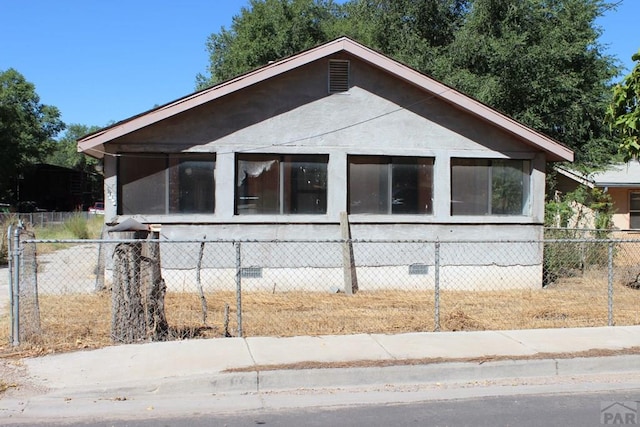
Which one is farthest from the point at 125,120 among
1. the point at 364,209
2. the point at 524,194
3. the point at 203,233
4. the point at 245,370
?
the point at 524,194

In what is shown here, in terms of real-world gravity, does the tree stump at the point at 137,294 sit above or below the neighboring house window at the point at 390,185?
below

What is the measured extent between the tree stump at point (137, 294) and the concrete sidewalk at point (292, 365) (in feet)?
0.88

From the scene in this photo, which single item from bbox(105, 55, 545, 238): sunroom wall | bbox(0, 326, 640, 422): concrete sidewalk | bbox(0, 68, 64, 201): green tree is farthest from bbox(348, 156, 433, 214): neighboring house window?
bbox(0, 68, 64, 201): green tree

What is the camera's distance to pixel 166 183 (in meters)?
11.5

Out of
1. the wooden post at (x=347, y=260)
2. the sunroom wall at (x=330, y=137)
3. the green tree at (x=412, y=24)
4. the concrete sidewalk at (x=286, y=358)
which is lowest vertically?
the concrete sidewalk at (x=286, y=358)

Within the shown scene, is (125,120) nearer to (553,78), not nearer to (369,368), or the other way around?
(369,368)

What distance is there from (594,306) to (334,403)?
6436mm

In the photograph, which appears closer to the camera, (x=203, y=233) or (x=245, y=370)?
(x=245, y=370)

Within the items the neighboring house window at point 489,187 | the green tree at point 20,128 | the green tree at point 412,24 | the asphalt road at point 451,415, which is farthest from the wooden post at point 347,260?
the green tree at point 20,128

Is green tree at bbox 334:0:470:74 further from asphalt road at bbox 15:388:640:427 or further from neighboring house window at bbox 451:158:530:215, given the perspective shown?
asphalt road at bbox 15:388:640:427

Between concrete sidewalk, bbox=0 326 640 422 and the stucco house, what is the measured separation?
16.2ft

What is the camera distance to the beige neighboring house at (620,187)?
18.3m

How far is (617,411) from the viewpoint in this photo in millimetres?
5145

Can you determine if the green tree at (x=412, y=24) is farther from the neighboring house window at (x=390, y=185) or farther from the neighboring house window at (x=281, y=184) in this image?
the neighboring house window at (x=281, y=184)
